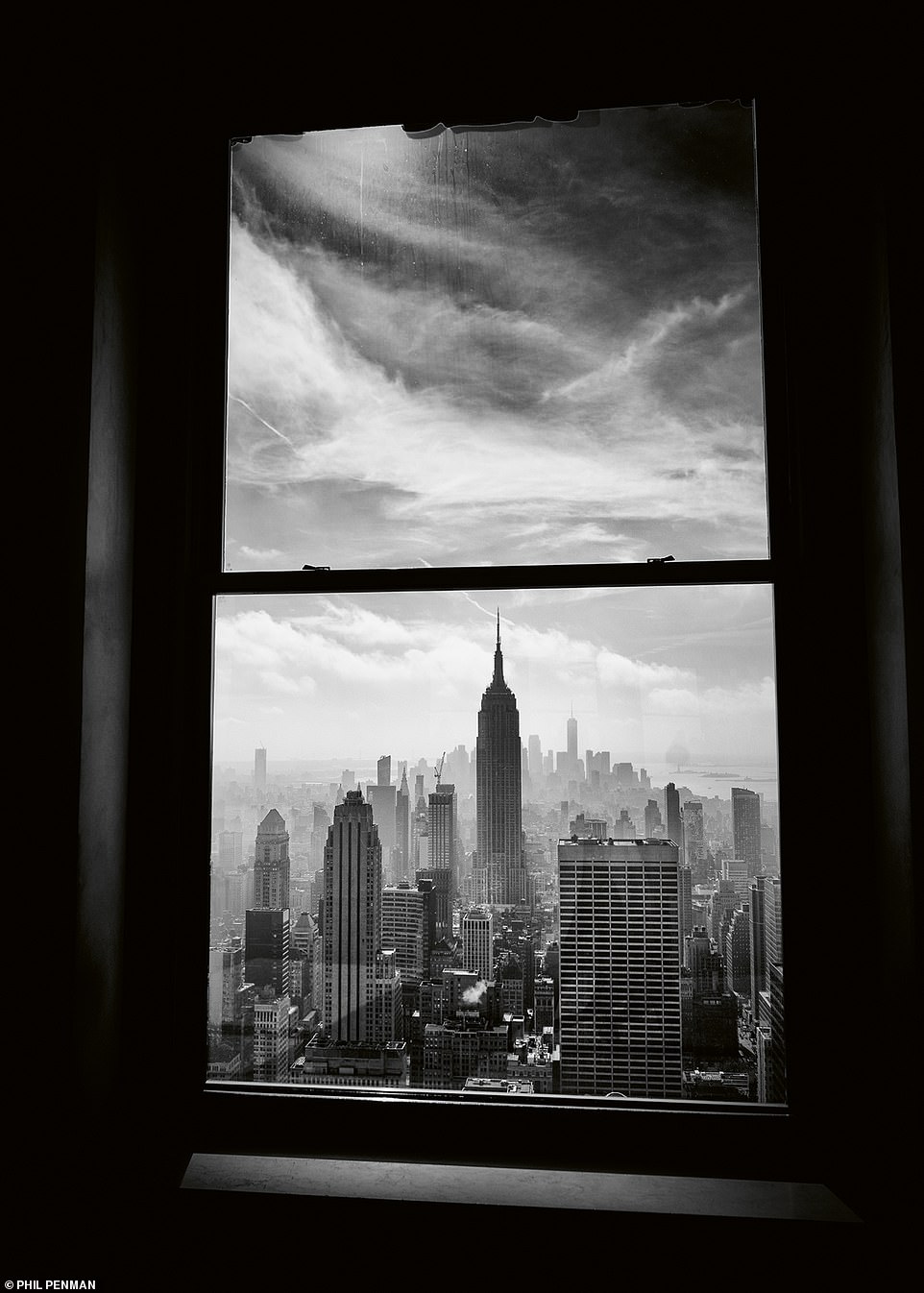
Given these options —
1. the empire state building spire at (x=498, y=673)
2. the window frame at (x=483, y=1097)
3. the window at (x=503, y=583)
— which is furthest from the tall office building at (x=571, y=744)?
the window frame at (x=483, y=1097)

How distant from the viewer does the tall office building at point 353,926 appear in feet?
4.94

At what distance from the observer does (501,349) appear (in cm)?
161

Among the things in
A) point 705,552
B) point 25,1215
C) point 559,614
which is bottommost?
point 25,1215

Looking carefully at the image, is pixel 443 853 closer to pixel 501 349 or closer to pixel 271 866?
pixel 271 866

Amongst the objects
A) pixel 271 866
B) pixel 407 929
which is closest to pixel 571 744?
pixel 407 929

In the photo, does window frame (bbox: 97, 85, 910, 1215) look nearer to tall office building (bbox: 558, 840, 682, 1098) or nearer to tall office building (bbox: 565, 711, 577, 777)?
tall office building (bbox: 558, 840, 682, 1098)

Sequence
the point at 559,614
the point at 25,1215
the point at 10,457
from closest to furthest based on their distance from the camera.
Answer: the point at 25,1215 → the point at 10,457 → the point at 559,614

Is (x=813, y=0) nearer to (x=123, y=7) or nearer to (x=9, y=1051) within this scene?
(x=123, y=7)

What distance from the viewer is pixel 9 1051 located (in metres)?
1.33

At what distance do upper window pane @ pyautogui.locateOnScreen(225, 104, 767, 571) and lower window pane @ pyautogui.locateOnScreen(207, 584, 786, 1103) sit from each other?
16 centimetres

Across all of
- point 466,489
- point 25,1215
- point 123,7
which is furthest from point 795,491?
point 25,1215

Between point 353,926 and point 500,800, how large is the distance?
361mm

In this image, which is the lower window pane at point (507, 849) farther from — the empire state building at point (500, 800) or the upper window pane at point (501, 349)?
the upper window pane at point (501, 349)

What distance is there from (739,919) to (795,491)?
2.54 feet
